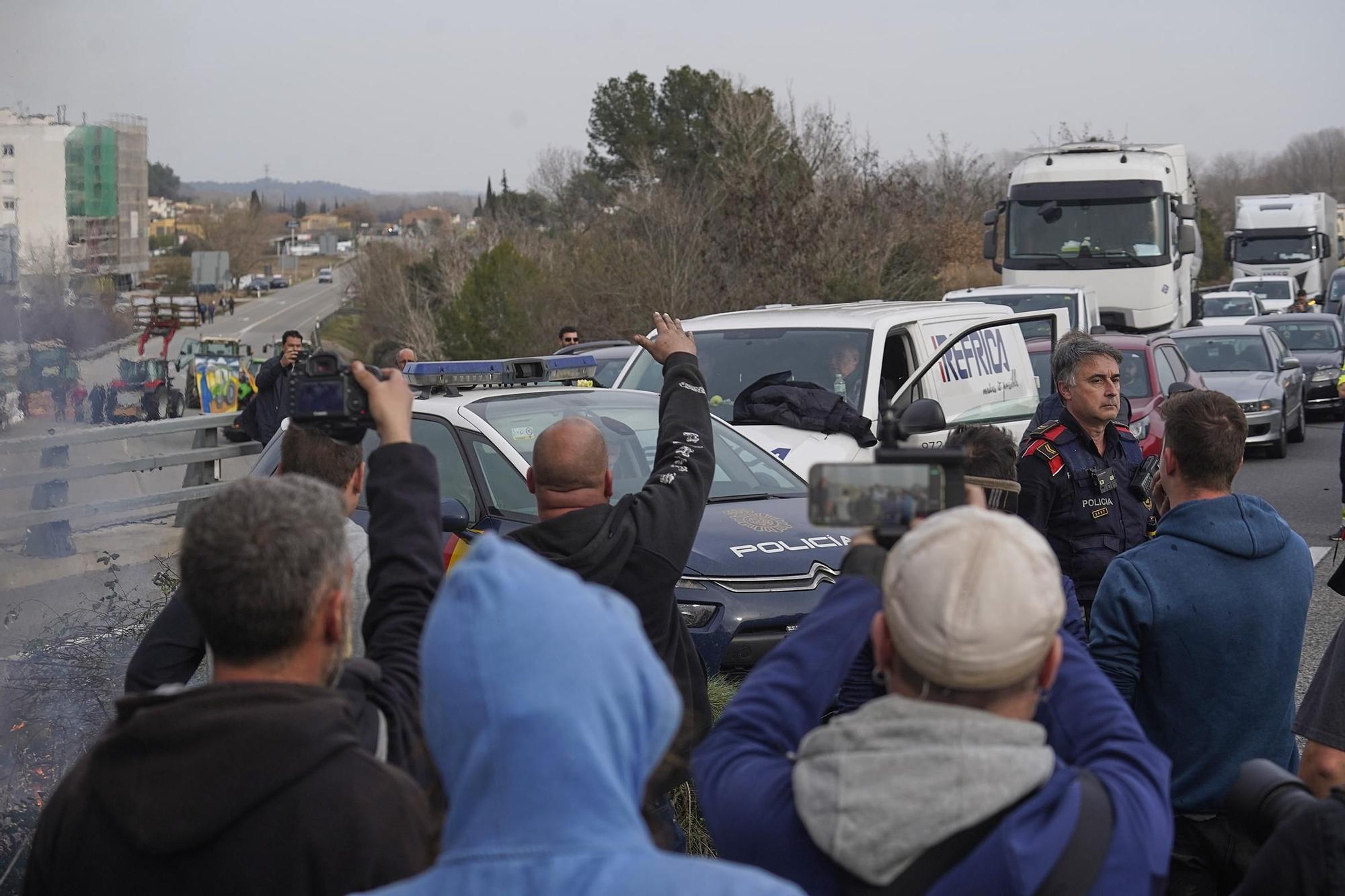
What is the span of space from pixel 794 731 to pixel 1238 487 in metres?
13.3

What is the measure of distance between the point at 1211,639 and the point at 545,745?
240 centimetres

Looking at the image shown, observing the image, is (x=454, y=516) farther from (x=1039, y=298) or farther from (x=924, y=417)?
(x=1039, y=298)

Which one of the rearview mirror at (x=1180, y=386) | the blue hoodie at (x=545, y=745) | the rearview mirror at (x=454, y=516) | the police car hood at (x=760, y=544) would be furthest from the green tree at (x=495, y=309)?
the blue hoodie at (x=545, y=745)

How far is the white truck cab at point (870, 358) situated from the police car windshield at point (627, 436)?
3.82 ft

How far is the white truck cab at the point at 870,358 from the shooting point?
902 cm

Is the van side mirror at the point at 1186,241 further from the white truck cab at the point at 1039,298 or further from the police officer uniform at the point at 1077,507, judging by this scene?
the police officer uniform at the point at 1077,507

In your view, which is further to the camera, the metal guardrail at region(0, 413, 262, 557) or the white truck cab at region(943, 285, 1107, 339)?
the white truck cab at region(943, 285, 1107, 339)

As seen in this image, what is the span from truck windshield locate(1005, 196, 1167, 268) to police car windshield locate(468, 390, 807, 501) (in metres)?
14.9

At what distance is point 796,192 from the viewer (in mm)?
24672

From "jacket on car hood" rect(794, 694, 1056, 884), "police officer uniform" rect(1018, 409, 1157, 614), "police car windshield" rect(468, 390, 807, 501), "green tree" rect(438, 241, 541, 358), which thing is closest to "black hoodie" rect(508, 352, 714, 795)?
"jacket on car hood" rect(794, 694, 1056, 884)

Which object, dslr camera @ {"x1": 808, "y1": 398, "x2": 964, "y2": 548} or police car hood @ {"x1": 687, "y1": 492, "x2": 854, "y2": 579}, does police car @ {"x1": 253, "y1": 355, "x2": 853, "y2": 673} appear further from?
dslr camera @ {"x1": 808, "y1": 398, "x2": 964, "y2": 548}

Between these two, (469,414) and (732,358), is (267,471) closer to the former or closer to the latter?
(469,414)

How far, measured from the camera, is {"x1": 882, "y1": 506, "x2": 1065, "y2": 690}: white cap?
5.92ft

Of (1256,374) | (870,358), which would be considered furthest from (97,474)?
(1256,374)
